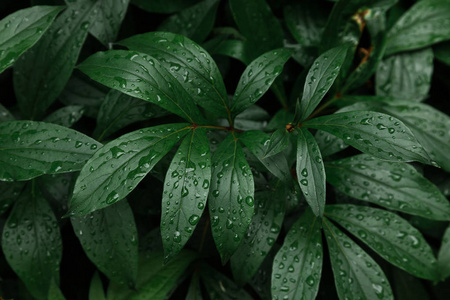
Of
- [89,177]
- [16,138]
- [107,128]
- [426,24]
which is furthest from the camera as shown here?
[426,24]

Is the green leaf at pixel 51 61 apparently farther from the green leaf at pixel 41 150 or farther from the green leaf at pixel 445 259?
the green leaf at pixel 445 259

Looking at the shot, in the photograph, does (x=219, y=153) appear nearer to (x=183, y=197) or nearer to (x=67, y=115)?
(x=183, y=197)

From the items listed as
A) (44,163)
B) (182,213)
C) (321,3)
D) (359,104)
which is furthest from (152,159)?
(321,3)

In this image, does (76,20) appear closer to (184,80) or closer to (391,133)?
(184,80)

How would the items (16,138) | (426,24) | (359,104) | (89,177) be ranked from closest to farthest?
(89,177) → (16,138) → (359,104) → (426,24)

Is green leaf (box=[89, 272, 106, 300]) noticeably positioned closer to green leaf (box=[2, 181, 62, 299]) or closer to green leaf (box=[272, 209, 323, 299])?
green leaf (box=[2, 181, 62, 299])

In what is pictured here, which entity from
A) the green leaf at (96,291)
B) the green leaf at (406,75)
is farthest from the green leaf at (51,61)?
the green leaf at (406,75)

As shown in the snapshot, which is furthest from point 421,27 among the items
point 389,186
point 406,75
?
point 389,186
